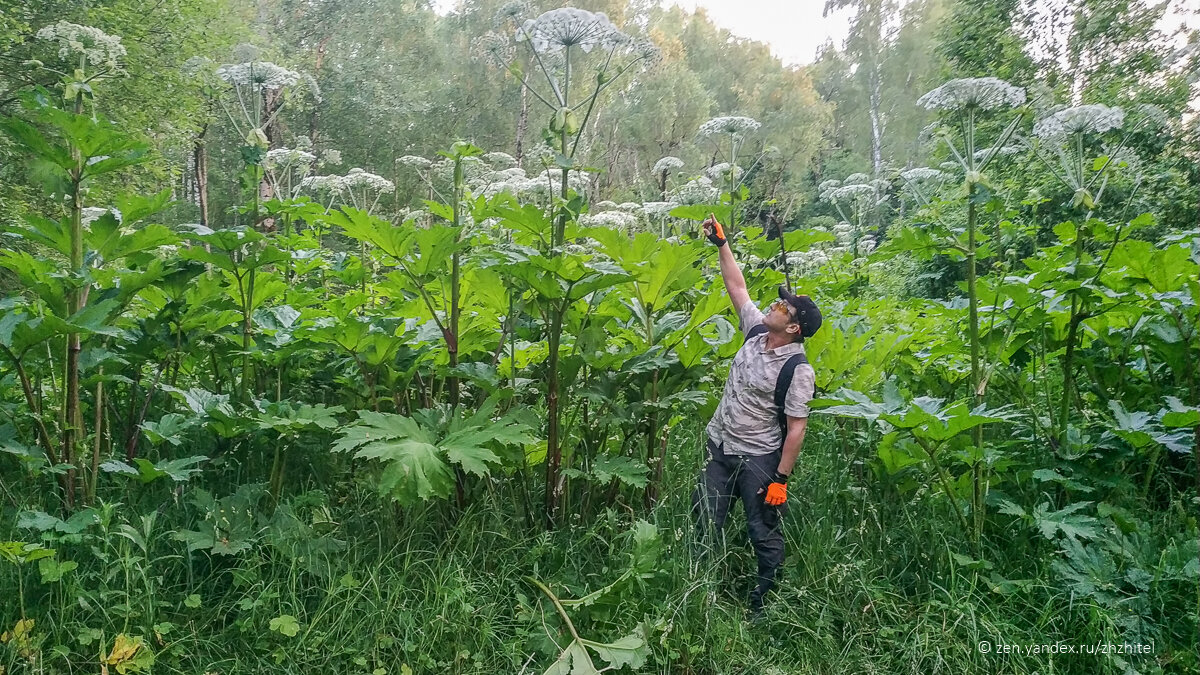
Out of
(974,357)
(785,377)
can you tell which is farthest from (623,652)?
(974,357)

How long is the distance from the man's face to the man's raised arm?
49cm

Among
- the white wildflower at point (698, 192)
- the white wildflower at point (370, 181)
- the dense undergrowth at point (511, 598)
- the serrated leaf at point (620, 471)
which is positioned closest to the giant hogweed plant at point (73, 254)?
the dense undergrowth at point (511, 598)

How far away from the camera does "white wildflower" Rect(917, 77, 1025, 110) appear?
3461mm

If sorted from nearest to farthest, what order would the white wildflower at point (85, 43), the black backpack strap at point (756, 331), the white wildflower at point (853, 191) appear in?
the white wildflower at point (85, 43), the black backpack strap at point (756, 331), the white wildflower at point (853, 191)

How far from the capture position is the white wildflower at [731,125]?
19.5ft

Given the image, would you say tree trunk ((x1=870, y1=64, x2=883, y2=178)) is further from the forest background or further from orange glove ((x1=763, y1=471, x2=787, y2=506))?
orange glove ((x1=763, y1=471, x2=787, y2=506))

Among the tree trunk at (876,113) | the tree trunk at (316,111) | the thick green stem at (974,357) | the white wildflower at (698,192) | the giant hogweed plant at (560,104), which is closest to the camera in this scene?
the giant hogweed plant at (560,104)

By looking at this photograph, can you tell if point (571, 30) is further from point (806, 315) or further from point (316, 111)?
point (316, 111)

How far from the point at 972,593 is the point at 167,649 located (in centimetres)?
358

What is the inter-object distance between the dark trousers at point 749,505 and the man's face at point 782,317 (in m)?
0.69

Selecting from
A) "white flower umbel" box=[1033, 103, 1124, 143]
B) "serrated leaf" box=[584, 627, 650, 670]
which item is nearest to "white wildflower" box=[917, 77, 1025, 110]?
"white flower umbel" box=[1033, 103, 1124, 143]

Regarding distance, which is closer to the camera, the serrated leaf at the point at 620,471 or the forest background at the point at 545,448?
the forest background at the point at 545,448

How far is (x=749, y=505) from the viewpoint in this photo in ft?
12.2

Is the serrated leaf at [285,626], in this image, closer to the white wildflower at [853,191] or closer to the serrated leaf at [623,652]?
the serrated leaf at [623,652]
